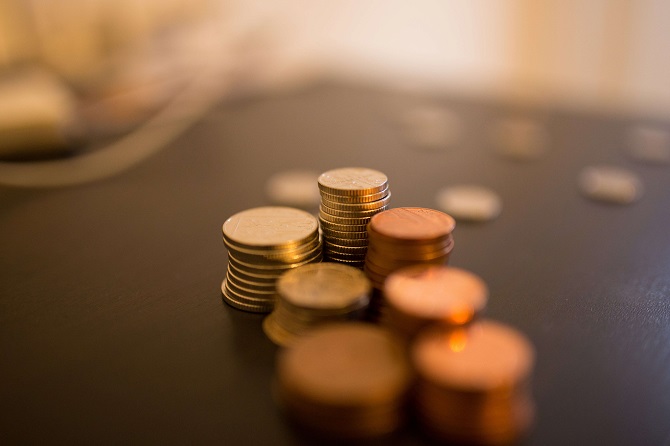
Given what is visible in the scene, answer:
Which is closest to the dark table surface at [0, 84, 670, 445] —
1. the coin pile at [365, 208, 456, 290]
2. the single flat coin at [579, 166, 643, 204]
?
the single flat coin at [579, 166, 643, 204]

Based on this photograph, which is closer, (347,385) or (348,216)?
(347,385)

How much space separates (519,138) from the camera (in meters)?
1.41

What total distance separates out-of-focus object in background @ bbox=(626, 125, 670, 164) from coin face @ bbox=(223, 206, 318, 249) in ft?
2.78

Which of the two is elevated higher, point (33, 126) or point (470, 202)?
point (33, 126)

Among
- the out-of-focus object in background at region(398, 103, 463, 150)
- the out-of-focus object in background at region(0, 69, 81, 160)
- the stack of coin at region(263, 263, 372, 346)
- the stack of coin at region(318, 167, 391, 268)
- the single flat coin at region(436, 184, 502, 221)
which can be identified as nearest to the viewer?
the stack of coin at region(263, 263, 372, 346)

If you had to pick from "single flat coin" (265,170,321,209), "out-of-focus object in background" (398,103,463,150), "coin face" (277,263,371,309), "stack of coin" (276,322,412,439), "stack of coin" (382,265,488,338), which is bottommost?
"out-of-focus object in background" (398,103,463,150)

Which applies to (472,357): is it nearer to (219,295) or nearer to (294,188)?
(219,295)

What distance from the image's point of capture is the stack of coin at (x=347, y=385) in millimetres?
476

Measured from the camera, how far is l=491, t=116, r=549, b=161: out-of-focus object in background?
1309 millimetres

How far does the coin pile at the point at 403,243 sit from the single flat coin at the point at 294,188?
1.27 feet

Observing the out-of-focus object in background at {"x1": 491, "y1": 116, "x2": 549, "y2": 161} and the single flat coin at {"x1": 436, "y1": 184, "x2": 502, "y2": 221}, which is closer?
the single flat coin at {"x1": 436, "y1": 184, "x2": 502, "y2": 221}

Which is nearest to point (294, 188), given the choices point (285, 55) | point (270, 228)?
point (270, 228)

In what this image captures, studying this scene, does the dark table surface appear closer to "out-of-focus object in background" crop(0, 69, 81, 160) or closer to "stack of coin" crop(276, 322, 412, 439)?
"stack of coin" crop(276, 322, 412, 439)

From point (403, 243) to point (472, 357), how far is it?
0.51 feet
